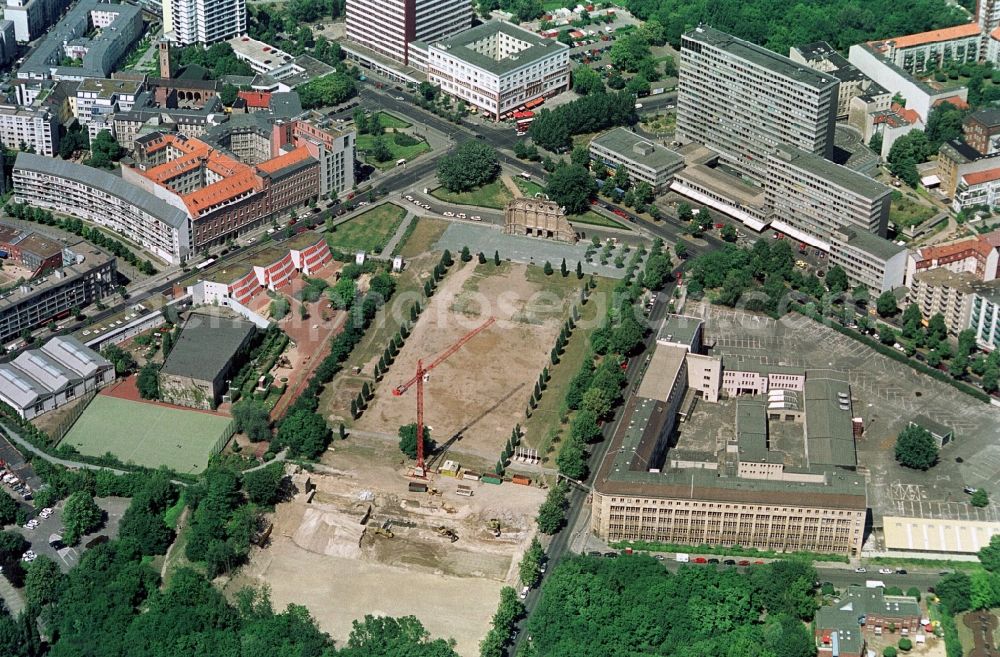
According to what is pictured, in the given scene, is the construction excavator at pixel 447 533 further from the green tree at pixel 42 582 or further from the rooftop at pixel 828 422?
the rooftop at pixel 828 422

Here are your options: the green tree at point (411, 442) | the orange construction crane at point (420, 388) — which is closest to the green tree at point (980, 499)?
the green tree at point (411, 442)

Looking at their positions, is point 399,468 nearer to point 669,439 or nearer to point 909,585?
point 669,439

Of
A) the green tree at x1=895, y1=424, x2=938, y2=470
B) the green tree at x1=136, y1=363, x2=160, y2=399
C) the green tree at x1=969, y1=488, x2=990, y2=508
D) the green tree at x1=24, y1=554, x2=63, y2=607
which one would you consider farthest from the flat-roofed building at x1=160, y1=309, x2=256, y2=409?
the green tree at x1=969, y1=488, x2=990, y2=508

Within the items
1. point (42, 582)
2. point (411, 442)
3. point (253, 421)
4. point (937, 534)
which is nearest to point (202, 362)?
point (253, 421)

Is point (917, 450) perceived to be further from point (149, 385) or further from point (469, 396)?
point (149, 385)

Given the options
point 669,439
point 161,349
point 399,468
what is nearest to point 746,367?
point 669,439

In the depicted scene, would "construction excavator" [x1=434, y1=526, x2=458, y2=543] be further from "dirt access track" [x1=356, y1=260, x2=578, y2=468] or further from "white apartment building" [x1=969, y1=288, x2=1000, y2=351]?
"white apartment building" [x1=969, y1=288, x2=1000, y2=351]
